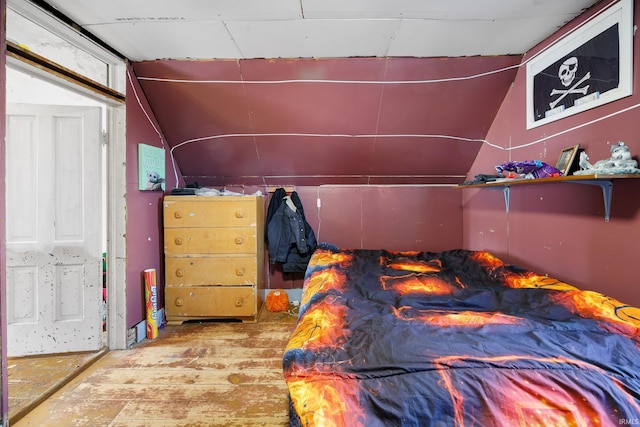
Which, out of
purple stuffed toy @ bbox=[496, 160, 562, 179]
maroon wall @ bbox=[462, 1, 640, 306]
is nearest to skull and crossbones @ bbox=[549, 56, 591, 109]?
maroon wall @ bbox=[462, 1, 640, 306]

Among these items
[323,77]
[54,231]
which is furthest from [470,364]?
[54,231]

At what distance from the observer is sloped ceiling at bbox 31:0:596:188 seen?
5.86 ft

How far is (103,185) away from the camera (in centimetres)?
248

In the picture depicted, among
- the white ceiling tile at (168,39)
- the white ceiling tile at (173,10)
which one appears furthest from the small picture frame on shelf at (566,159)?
the white ceiling tile at (168,39)

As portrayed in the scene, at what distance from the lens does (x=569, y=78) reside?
1.86 metres

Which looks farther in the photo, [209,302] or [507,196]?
[209,302]

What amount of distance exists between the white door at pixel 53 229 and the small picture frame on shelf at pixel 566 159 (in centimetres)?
320

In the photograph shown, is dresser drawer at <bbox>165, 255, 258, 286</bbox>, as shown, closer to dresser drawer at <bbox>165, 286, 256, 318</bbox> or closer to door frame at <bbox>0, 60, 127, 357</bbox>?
dresser drawer at <bbox>165, 286, 256, 318</bbox>

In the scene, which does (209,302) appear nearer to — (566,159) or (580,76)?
(566,159)

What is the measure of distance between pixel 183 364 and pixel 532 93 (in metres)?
3.21

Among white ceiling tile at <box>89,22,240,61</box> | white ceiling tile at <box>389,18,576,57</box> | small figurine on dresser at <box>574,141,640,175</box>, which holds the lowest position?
small figurine on dresser at <box>574,141,640,175</box>

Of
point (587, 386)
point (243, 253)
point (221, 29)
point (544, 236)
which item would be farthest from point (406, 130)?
point (587, 386)

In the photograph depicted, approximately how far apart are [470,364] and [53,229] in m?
2.84

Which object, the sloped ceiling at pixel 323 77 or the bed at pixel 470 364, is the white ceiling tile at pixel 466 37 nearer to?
the sloped ceiling at pixel 323 77
